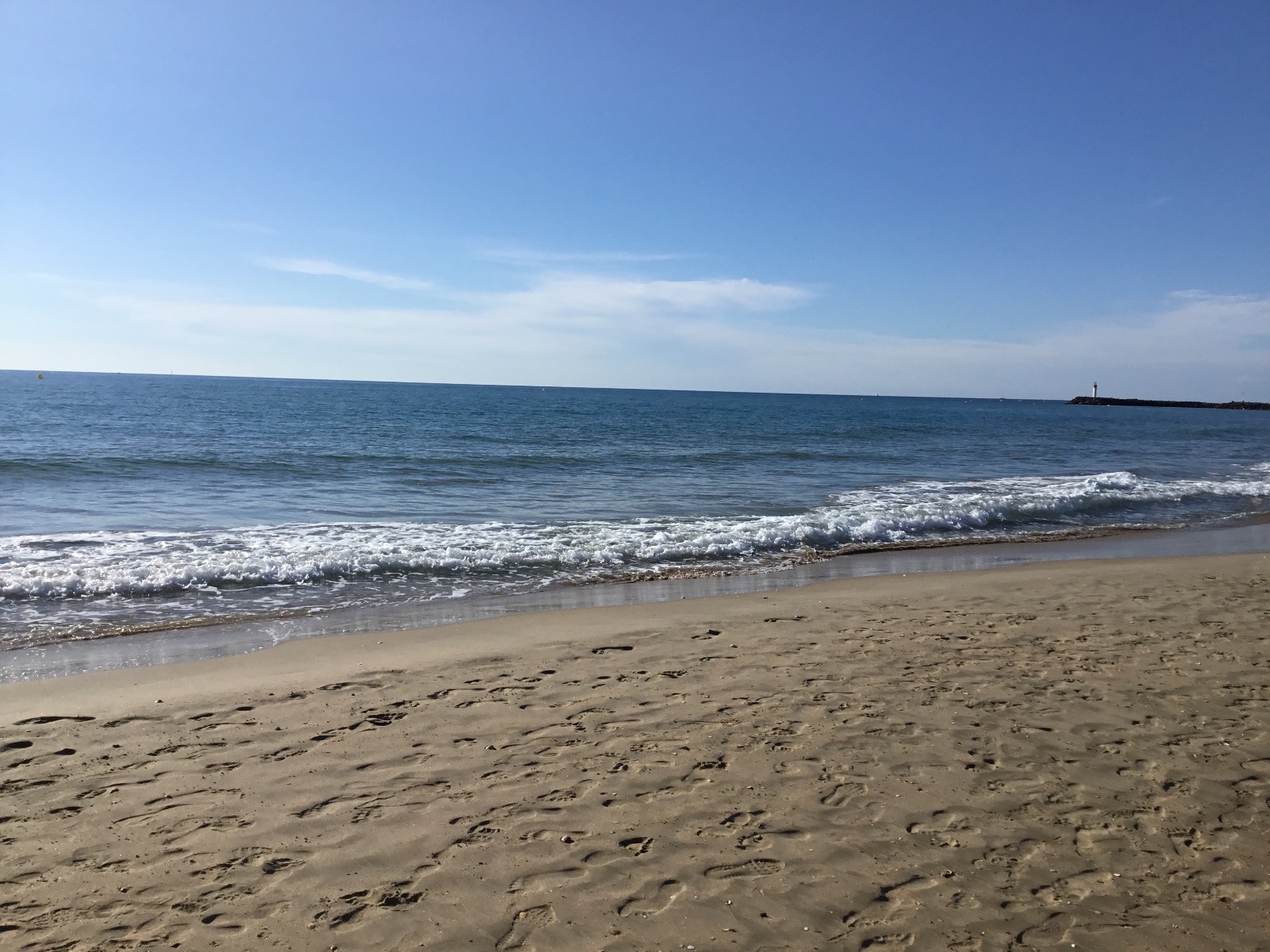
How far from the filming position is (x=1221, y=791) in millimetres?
4074

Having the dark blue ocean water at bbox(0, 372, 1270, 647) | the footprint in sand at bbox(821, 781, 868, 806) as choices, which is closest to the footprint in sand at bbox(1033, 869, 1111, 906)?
the footprint in sand at bbox(821, 781, 868, 806)

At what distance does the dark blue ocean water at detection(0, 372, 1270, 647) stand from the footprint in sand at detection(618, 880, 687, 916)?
6461 mm

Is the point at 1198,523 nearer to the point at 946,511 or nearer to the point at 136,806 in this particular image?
the point at 946,511

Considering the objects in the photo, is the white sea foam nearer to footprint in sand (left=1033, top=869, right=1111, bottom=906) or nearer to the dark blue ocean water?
the dark blue ocean water

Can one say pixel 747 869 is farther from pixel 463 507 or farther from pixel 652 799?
pixel 463 507

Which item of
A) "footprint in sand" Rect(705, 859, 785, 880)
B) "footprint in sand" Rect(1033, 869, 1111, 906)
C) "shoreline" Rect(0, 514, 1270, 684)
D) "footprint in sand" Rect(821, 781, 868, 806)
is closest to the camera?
"footprint in sand" Rect(1033, 869, 1111, 906)

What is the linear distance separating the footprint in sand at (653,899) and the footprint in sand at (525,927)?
0.99 ft

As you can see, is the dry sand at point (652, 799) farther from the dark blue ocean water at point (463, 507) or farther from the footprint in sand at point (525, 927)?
the dark blue ocean water at point (463, 507)

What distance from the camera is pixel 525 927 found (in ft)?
10.1

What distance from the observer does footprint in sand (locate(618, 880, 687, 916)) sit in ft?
10.4

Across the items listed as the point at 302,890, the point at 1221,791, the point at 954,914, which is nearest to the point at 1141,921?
the point at 954,914

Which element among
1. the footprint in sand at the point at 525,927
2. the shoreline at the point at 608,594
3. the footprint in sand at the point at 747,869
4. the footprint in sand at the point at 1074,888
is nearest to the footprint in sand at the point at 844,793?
the footprint in sand at the point at 747,869

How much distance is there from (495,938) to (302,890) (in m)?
0.92

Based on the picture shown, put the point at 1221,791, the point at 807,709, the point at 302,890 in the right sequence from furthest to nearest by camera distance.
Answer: the point at 807,709
the point at 1221,791
the point at 302,890
